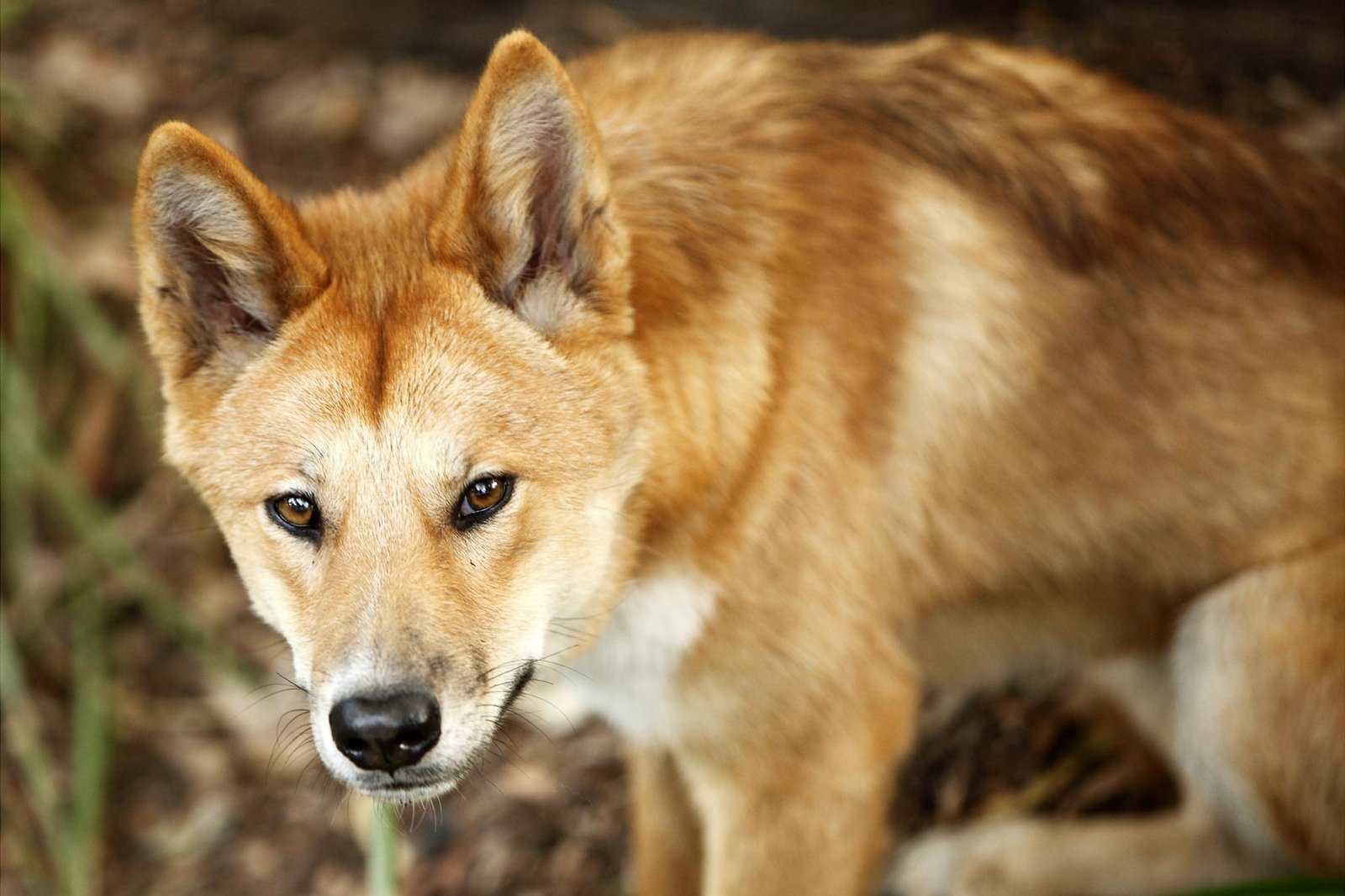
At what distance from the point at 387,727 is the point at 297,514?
1.49ft

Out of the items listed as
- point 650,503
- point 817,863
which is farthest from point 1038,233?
point 817,863

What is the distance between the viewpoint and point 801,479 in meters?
2.56

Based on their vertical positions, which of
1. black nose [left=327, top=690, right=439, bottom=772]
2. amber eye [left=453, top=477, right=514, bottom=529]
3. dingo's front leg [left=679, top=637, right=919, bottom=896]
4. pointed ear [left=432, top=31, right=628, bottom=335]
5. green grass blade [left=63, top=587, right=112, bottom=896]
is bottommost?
green grass blade [left=63, top=587, right=112, bottom=896]

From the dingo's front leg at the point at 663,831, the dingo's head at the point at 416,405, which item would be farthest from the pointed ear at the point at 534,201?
the dingo's front leg at the point at 663,831

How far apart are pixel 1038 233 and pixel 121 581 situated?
362 cm

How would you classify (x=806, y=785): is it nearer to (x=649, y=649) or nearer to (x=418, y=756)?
(x=649, y=649)

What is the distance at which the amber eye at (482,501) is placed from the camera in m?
2.20

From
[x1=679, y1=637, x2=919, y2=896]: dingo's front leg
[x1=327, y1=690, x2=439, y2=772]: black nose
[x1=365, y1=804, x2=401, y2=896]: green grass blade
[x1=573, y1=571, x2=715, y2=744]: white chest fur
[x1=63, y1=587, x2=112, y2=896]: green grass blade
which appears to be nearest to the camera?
[x1=327, y1=690, x2=439, y2=772]: black nose

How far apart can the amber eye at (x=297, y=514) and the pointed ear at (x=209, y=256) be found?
326 millimetres

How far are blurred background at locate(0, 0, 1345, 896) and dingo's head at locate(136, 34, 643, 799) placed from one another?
1.26 m

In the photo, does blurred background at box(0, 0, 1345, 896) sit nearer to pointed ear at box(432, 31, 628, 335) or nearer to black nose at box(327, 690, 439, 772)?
black nose at box(327, 690, 439, 772)

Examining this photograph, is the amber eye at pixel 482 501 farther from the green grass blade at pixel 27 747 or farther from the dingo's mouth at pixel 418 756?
the green grass blade at pixel 27 747

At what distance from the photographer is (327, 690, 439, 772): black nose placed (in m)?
2.04

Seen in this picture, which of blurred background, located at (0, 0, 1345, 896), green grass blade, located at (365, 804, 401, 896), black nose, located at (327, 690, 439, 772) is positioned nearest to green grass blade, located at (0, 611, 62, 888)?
blurred background, located at (0, 0, 1345, 896)
